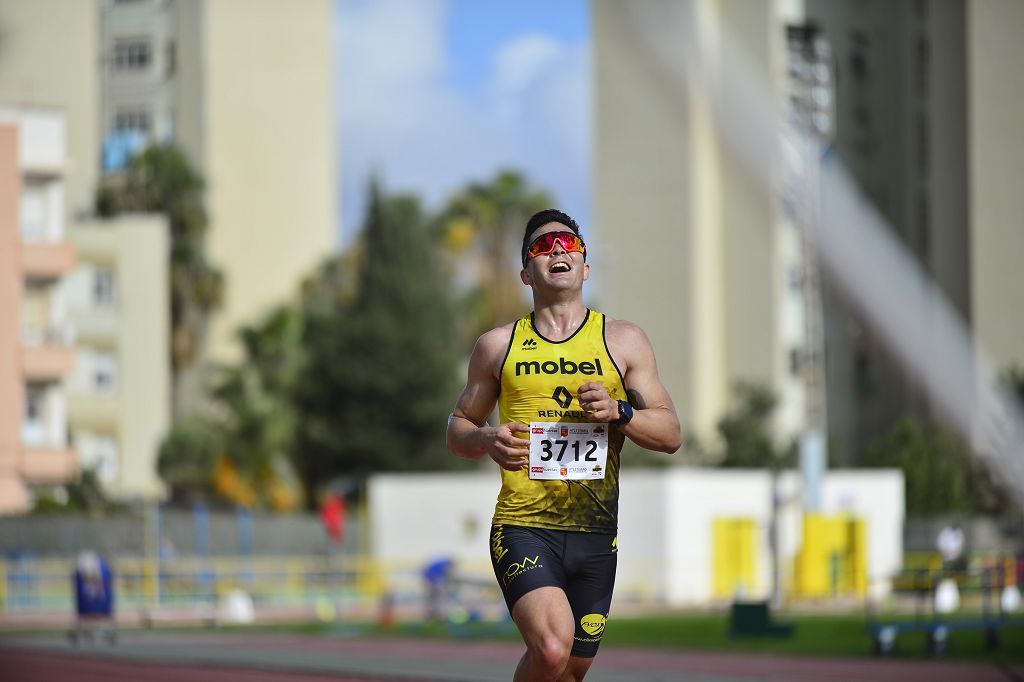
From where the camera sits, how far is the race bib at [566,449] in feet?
24.3

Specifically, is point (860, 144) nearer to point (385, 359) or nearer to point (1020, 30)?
point (1020, 30)

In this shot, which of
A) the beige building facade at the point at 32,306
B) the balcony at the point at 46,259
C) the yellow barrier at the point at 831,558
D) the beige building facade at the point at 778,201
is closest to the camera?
the yellow barrier at the point at 831,558

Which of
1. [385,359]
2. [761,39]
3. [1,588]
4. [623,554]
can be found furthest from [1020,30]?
[1,588]

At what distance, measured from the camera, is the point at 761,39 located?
72.1 metres

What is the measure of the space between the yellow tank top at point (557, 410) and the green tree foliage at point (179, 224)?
3125 inches

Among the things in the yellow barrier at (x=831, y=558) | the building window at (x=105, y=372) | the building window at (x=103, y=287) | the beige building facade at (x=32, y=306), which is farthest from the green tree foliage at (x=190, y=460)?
the yellow barrier at (x=831, y=558)

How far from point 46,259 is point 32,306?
245cm

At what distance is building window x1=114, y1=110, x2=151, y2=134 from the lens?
300 ft

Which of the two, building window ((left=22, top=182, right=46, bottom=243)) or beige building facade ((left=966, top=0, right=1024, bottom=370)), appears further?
beige building facade ((left=966, top=0, right=1024, bottom=370))

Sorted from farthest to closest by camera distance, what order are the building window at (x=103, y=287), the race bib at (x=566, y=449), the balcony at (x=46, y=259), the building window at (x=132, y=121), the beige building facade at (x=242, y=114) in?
the building window at (x=132, y=121) → the beige building facade at (x=242, y=114) → the building window at (x=103, y=287) → the balcony at (x=46, y=259) → the race bib at (x=566, y=449)

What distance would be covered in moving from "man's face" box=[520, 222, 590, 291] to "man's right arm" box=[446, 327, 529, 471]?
10.5 inches

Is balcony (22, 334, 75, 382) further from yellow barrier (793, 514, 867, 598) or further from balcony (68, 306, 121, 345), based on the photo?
yellow barrier (793, 514, 867, 598)

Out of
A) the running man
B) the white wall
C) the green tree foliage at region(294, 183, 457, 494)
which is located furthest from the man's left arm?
the green tree foliage at region(294, 183, 457, 494)

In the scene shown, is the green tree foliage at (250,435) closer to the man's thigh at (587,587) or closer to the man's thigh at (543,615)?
the man's thigh at (587,587)
